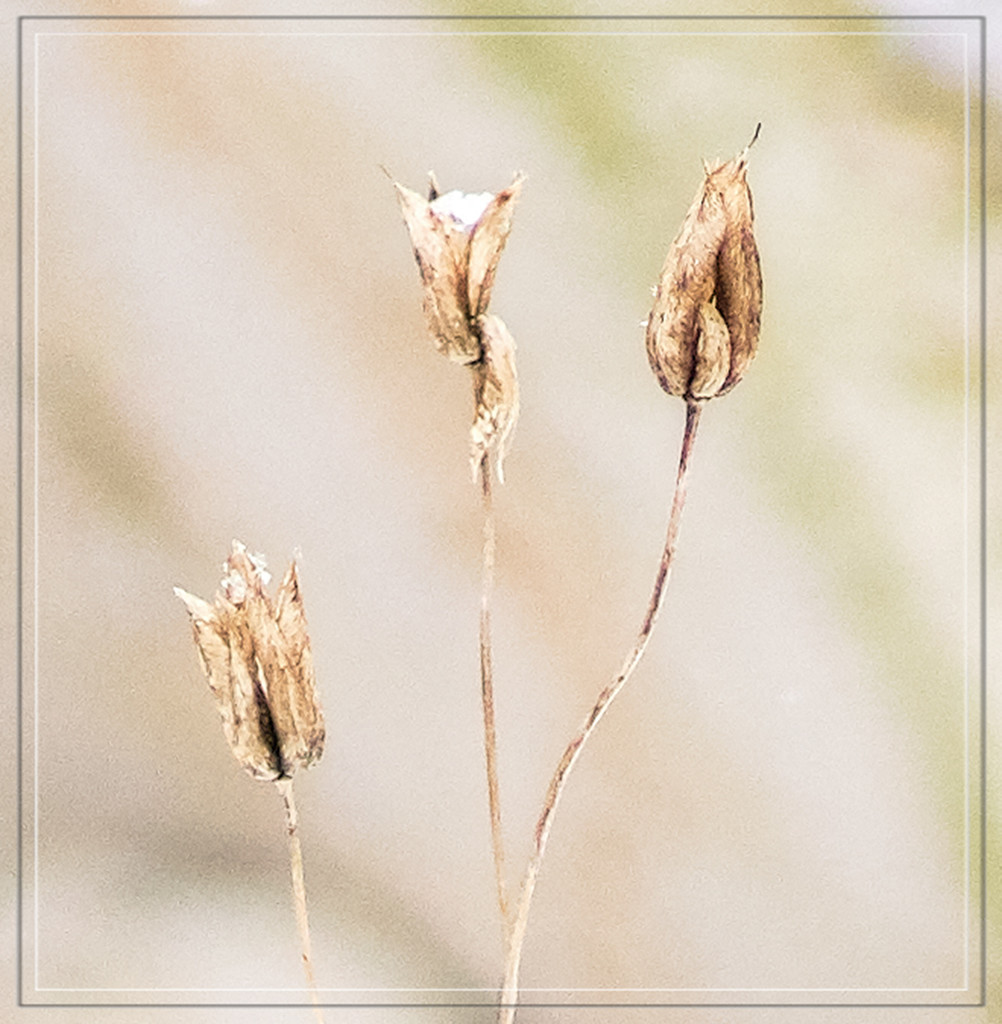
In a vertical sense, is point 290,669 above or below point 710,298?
below

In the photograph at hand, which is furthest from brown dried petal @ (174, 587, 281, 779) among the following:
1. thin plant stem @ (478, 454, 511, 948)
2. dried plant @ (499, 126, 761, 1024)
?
dried plant @ (499, 126, 761, 1024)

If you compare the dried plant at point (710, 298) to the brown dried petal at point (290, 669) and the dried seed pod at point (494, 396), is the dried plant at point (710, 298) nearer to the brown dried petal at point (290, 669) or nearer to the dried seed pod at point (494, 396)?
the dried seed pod at point (494, 396)

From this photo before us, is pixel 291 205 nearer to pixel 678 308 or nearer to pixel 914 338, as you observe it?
pixel 678 308

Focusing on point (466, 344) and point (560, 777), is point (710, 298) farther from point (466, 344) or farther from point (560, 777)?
point (560, 777)

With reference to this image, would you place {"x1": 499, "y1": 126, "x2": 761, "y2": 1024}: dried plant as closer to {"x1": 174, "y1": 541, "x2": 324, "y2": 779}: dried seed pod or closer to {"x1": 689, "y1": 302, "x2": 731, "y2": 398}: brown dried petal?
{"x1": 689, "y1": 302, "x2": 731, "y2": 398}: brown dried petal

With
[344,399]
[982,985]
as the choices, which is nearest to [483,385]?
[344,399]

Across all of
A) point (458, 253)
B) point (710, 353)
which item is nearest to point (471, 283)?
point (458, 253)
